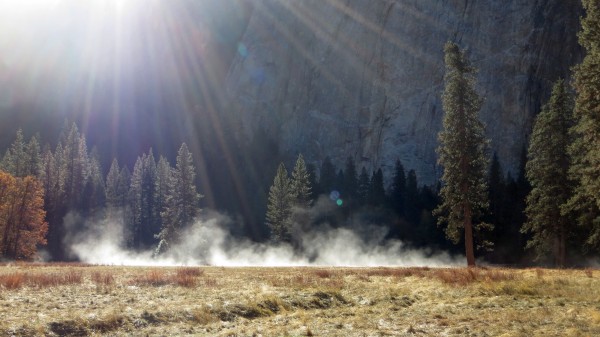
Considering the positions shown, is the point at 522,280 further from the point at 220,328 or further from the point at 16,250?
the point at 16,250

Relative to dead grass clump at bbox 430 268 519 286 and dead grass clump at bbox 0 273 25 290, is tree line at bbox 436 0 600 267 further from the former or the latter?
dead grass clump at bbox 0 273 25 290

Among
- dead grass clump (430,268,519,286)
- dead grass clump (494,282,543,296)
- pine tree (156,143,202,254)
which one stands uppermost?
pine tree (156,143,202,254)

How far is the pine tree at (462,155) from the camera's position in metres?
33.7

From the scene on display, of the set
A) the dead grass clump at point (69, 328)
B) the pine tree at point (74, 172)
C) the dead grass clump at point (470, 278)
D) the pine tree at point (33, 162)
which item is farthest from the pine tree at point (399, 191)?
the dead grass clump at point (69, 328)

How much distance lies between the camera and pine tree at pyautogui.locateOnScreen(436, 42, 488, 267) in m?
33.7

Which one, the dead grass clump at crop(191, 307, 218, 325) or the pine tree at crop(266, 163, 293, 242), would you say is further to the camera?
the pine tree at crop(266, 163, 293, 242)

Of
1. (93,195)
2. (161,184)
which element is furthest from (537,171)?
(93,195)

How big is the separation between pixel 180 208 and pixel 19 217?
17.6m

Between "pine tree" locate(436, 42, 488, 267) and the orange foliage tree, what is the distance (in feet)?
143

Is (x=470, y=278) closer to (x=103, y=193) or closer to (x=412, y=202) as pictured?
(x=412, y=202)

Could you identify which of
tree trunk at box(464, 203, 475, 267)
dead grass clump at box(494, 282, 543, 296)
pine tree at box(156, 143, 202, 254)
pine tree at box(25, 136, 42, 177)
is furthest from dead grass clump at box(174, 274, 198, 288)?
pine tree at box(25, 136, 42, 177)

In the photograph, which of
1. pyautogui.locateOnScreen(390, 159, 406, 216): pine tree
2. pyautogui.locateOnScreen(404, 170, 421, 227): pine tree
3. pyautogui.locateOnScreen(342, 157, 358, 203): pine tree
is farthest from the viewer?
pyautogui.locateOnScreen(342, 157, 358, 203): pine tree

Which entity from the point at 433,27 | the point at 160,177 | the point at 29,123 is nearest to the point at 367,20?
the point at 433,27

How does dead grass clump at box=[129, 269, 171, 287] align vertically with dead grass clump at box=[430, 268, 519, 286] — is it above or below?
below
